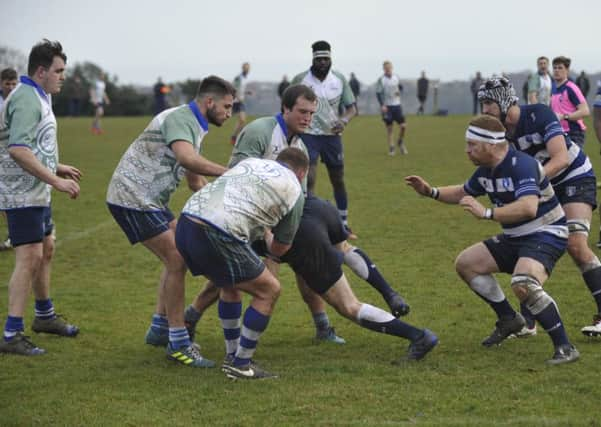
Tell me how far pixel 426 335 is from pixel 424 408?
98 centimetres

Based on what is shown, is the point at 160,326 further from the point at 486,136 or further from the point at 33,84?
the point at 486,136

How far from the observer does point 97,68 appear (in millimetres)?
69812

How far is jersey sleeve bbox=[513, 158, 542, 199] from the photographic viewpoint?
230 inches

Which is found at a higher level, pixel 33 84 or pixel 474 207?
pixel 33 84

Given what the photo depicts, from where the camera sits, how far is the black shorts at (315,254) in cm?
589

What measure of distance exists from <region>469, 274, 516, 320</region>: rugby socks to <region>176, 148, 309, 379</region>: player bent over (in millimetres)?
1656

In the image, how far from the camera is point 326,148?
1127cm

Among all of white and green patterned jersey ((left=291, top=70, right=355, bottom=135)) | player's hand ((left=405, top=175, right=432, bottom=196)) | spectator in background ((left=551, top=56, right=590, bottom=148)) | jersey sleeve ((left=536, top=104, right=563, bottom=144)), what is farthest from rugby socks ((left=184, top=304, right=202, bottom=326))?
spectator in background ((left=551, top=56, right=590, bottom=148))

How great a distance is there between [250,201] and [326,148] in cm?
598

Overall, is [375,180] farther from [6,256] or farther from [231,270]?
[231,270]

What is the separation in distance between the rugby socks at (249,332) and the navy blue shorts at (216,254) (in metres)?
0.28

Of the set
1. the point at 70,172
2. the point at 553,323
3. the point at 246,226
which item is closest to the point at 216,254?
the point at 246,226

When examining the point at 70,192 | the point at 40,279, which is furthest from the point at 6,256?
the point at 70,192

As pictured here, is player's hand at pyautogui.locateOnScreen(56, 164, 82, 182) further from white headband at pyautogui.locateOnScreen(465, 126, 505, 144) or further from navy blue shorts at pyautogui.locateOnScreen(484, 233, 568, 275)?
navy blue shorts at pyautogui.locateOnScreen(484, 233, 568, 275)
